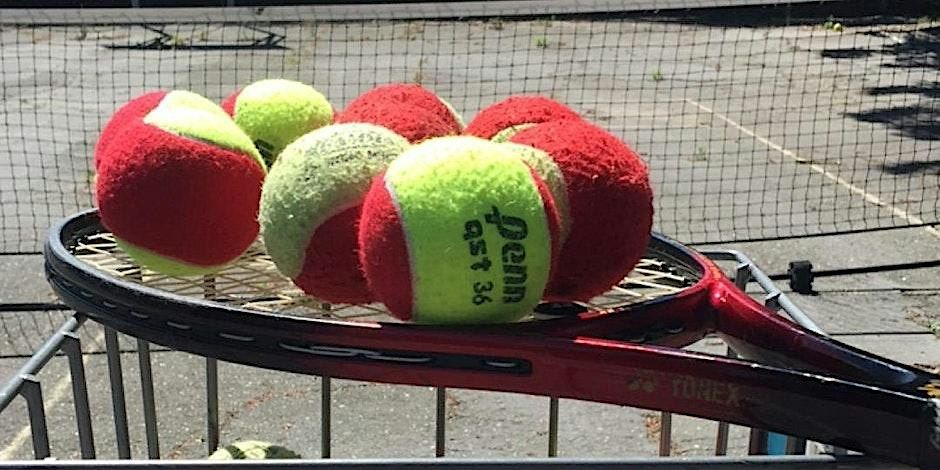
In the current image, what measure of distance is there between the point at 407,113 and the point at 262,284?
422 mm

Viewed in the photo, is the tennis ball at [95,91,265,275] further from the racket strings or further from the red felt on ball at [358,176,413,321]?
the red felt on ball at [358,176,413,321]

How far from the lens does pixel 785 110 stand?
40.8ft

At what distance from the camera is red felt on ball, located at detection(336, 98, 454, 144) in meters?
1.90

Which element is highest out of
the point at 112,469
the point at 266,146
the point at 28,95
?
the point at 266,146

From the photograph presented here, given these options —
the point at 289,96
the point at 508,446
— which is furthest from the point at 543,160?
the point at 508,446

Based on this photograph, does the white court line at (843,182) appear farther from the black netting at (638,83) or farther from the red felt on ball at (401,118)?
the red felt on ball at (401,118)

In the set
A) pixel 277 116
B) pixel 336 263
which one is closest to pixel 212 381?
pixel 277 116

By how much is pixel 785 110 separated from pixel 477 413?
29.8ft

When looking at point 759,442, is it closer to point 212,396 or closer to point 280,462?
point 212,396

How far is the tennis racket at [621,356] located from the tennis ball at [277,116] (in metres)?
0.48

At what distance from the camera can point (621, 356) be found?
4.92 ft

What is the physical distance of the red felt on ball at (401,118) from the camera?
1900 millimetres

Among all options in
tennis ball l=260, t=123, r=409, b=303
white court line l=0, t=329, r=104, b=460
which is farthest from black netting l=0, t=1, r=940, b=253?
tennis ball l=260, t=123, r=409, b=303

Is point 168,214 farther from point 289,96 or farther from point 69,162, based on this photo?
point 69,162
